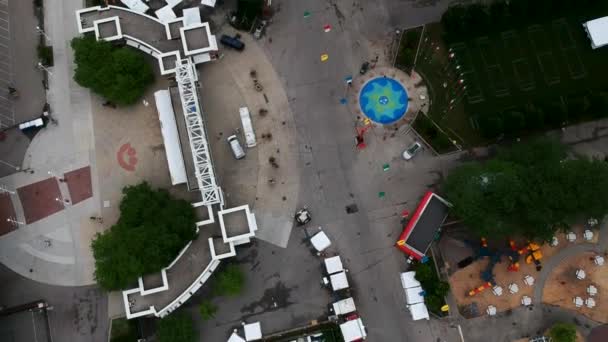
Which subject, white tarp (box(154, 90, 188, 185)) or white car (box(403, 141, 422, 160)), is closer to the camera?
white tarp (box(154, 90, 188, 185))

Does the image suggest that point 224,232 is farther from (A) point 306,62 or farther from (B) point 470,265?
(B) point 470,265

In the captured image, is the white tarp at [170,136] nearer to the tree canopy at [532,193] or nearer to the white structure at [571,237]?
the tree canopy at [532,193]

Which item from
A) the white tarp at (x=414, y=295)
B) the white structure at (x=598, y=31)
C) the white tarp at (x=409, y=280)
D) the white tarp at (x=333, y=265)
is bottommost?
the white tarp at (x=414, y=295)

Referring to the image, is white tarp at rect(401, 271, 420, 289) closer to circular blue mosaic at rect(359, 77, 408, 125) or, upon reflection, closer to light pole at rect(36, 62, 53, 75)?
circular blue mosaic at rect(359, 77, 408, 125)

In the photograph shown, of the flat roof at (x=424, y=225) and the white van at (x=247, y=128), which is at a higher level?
the white van at (x=247, y=128)

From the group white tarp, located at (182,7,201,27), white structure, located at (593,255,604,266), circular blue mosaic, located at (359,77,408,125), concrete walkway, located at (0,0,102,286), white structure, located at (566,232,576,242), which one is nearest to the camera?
concrete walkway, located at (0,0,102,286)

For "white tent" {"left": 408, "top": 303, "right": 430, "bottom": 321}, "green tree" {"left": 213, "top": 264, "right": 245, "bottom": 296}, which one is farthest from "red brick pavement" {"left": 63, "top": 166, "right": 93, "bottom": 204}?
"white tent" {"left": 408, "top": 303, "right": 430, "bottom": 321}

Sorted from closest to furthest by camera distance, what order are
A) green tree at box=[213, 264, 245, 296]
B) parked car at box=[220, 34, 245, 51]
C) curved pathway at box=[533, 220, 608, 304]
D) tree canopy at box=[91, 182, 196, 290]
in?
tree canopy at box=[91, 182, 196, 290], green tree at box=[213, 264, 245, 296], curved pathway at box=[533, 220, 608, 304], parked car at box=[220, 34, 245, 51]

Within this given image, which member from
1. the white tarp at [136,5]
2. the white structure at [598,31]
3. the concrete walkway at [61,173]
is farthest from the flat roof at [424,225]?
the white tarp at [136,5]
